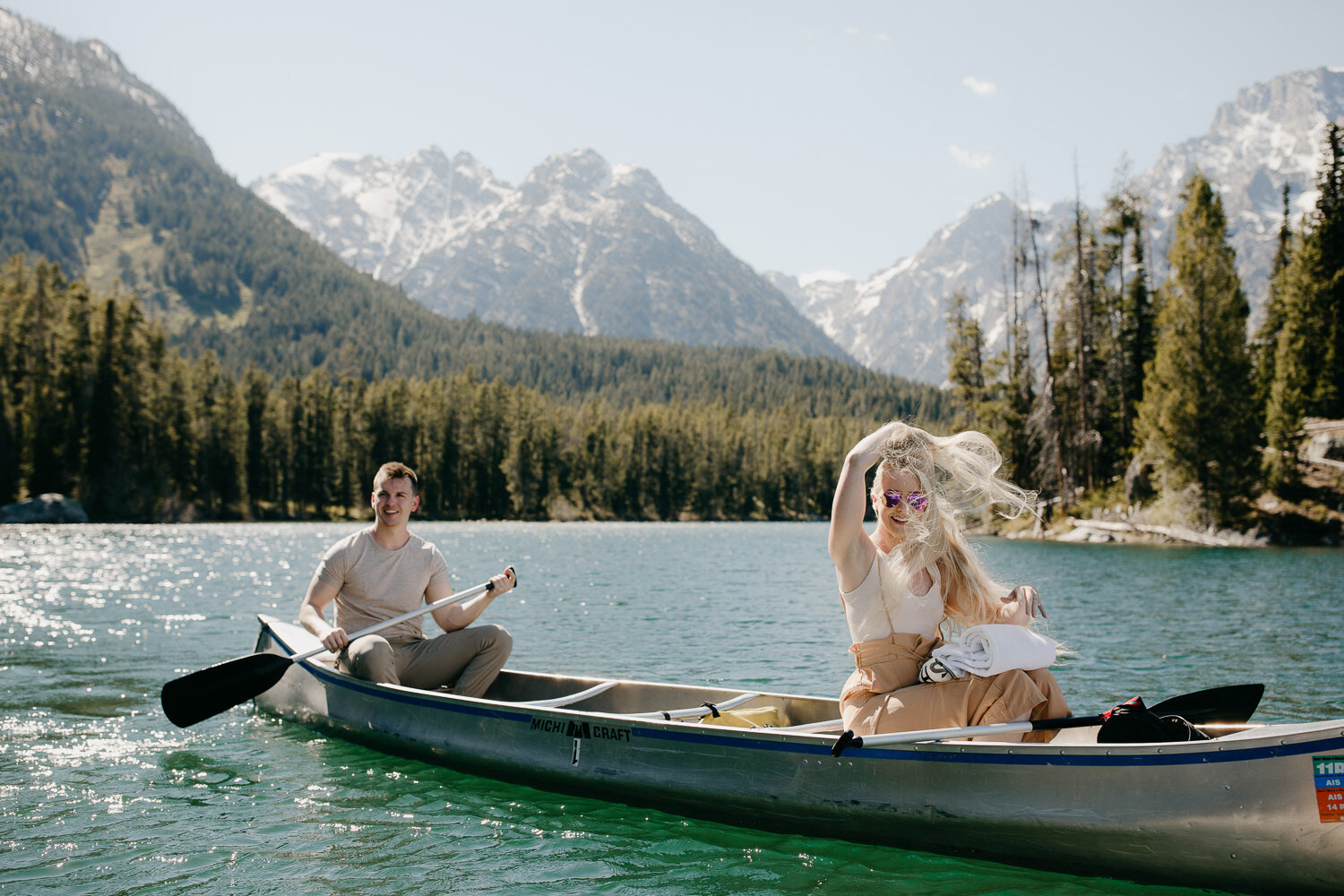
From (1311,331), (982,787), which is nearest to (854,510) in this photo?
(982,787)

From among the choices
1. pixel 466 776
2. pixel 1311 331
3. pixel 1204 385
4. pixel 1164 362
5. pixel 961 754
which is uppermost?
pixel 1311 331

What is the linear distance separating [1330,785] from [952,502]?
2.62m

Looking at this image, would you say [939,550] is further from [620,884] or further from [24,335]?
[24,335]

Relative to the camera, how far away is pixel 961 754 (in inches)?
246

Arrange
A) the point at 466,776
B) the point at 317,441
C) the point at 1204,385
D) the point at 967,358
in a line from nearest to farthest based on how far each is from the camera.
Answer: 1. the point at 466,776
2. the point at 1204,385
3. the point at 967,358
4. the point at 317,441

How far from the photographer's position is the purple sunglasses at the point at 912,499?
5.88 m

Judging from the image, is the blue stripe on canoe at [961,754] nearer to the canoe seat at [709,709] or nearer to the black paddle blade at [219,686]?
the canoe seat at [709,709]

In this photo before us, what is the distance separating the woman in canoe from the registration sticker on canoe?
1406 mm

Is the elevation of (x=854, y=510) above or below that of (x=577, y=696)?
above

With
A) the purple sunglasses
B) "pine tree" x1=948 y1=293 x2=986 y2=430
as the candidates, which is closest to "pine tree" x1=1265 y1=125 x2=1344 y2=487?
"pine tree" x1=948 y1=293 x2=986 y2=430

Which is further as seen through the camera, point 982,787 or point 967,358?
point 967,358

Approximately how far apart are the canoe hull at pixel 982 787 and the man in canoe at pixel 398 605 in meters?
0.92

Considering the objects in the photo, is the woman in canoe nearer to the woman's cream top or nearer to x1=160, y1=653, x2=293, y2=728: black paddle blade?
the woman's cream top

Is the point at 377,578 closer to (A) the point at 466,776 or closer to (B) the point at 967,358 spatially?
(A) the point at 466,776
